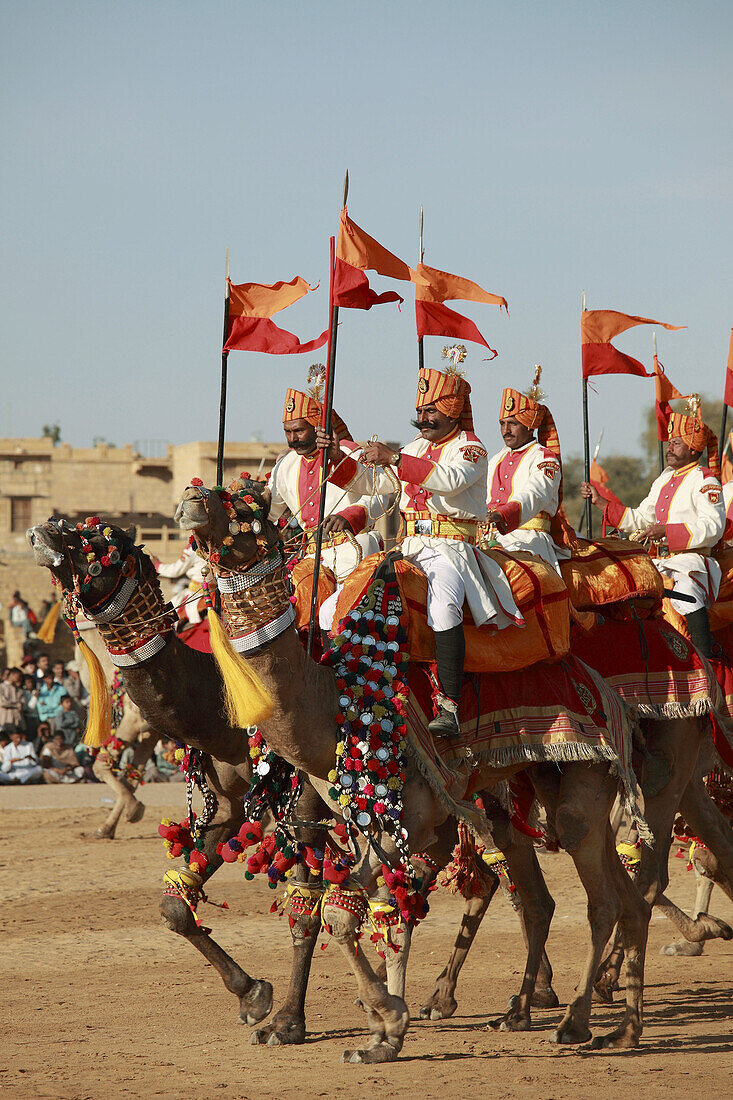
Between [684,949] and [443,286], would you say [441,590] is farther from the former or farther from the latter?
[684,949]

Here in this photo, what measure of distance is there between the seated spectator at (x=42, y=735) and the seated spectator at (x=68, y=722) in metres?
0.13

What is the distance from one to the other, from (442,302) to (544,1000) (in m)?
4.34

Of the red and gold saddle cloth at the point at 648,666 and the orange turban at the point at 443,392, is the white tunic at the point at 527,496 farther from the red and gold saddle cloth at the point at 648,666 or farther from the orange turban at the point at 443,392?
the orange turban at the point at 443,392

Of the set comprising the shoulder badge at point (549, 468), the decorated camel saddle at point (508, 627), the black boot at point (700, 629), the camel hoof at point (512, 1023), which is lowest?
the camel hoof at point (512, 1023)

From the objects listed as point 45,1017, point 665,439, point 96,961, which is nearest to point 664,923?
point 665,439

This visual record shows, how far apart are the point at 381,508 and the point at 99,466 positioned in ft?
157

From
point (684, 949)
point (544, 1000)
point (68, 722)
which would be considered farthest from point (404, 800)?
point (68, 722)

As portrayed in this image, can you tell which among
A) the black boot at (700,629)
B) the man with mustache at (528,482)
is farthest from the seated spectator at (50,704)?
the black boot at (700,629)

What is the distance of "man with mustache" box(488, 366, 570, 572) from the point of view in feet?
27.8

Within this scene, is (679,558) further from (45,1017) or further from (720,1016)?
(45,1017)

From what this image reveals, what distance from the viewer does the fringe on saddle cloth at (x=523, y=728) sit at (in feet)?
22.3

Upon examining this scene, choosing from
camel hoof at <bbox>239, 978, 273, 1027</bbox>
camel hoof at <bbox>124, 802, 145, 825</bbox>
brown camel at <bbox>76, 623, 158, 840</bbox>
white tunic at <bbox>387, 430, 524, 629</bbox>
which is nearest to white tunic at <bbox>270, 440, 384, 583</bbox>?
white tunic at <bbox>387, 430, 524, 629</bbox>

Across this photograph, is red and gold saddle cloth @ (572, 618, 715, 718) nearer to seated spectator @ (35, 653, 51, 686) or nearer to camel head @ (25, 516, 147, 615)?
camel head @ (25, 516, 147, 615)

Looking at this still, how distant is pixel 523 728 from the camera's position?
279 inches
